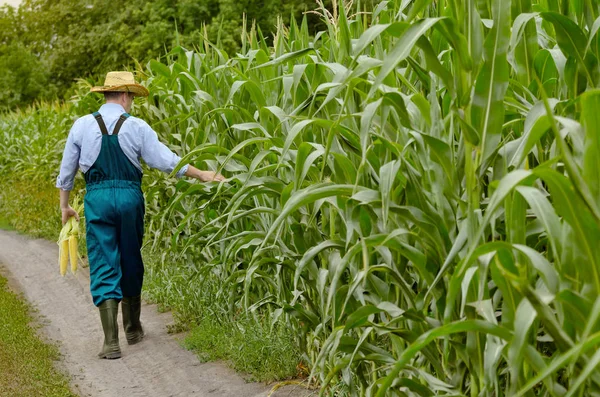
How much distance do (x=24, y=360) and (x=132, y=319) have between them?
2.70 feet

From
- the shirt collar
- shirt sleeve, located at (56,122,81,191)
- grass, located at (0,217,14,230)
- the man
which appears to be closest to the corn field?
the man

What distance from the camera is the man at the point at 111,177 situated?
245 inches

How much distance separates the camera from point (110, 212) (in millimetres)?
6281

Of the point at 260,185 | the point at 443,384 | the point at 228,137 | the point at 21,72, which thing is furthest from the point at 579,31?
the point at 21,72

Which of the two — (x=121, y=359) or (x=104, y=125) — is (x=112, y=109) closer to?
(x=104, y=125)

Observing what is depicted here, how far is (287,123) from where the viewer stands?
4902mm

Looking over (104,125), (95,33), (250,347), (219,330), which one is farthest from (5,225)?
(95,33)

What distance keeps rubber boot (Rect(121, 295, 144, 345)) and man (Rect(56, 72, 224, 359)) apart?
217 mm

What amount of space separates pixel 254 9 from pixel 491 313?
23.9m

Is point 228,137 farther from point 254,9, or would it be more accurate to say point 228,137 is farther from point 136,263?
point 254,9

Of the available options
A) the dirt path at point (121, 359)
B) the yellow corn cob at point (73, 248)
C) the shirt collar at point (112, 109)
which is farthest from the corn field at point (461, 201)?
the yellow corn cob at point (73, 248)

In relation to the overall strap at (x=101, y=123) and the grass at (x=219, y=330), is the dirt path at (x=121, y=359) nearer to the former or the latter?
the grass at (x=219, y=330)

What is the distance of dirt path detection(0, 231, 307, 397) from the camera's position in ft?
17.6

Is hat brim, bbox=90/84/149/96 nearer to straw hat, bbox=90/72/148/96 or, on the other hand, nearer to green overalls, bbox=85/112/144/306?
straw hat, bbox=90/72/148/96
